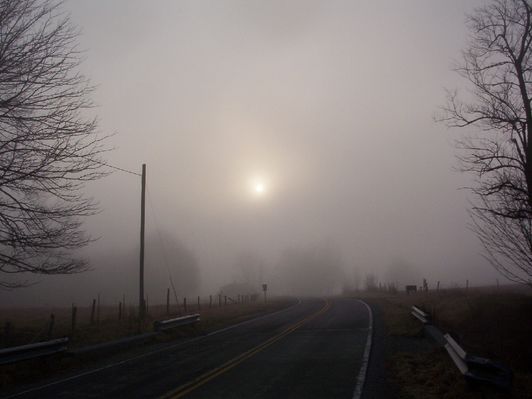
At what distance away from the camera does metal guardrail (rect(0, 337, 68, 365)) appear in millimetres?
12172

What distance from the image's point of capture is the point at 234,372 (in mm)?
10750

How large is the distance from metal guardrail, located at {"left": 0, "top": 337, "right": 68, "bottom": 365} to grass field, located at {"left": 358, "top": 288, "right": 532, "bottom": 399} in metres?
9.50

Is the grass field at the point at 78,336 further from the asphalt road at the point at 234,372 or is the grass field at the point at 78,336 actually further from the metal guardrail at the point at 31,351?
the asphalt road at the point at 234,372

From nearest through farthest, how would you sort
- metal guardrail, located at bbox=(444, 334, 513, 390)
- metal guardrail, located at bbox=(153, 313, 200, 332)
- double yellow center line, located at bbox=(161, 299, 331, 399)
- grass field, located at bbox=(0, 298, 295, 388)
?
metal guardrail, located at bbox=(444, 334, 513, 390) < double yellow center line, located at bbox=(161, 299, 331, 399) < grass field, located at bbox=(0, 298, 295, 388) < metal guardrail, located at bbox=(153, 313, 200, 332)

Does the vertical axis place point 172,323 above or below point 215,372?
above

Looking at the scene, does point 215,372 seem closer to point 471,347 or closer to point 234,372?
point 234,372

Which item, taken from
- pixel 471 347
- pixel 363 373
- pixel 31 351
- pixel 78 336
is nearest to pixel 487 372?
pixel 363 373

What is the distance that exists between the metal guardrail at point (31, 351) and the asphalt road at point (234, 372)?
1.89 m

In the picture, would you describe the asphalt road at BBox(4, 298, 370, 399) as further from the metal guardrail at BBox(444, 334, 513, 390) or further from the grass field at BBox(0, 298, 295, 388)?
the metal guardrail at BBox(444, 334, 513, 390)

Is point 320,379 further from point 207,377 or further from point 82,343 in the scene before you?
point 82,343

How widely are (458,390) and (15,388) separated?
9.49 m

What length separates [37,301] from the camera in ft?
294

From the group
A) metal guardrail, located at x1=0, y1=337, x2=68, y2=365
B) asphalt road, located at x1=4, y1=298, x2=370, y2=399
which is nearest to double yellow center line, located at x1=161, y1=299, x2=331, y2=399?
asphalt road, located at x1=4, y1=298, x2=370, y2=399

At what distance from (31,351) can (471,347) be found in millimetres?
11921
